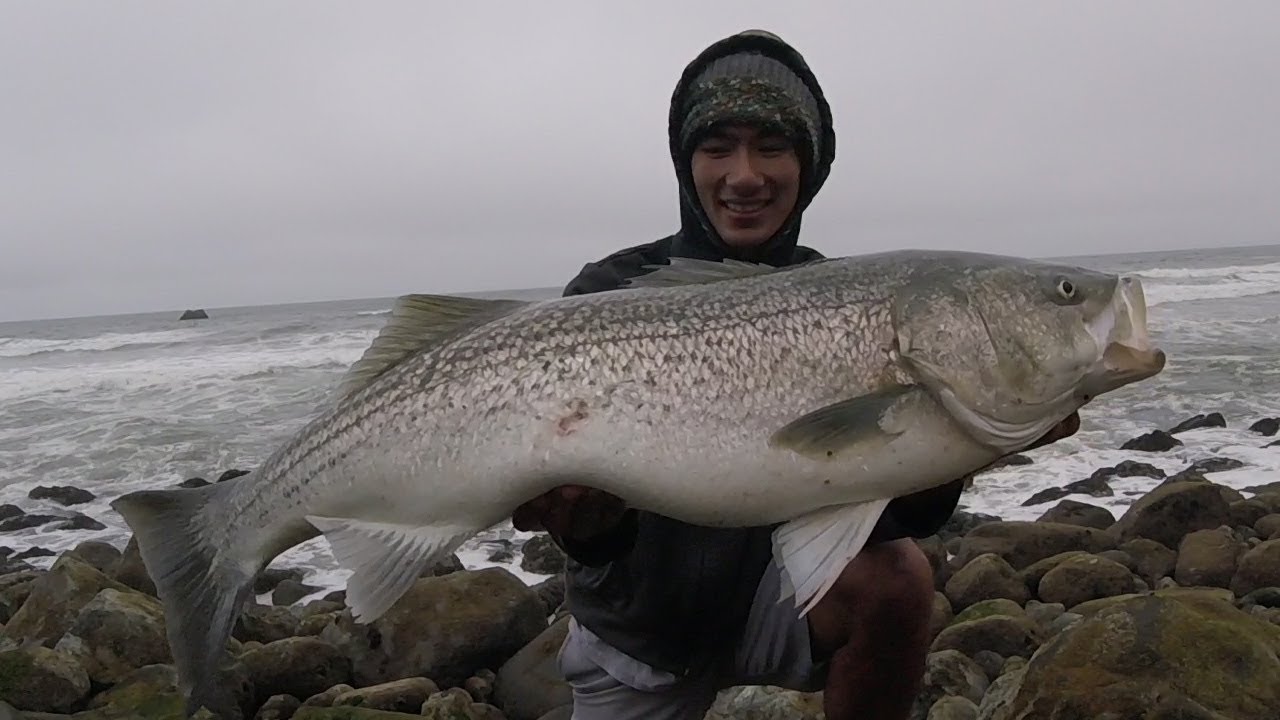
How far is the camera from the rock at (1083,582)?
6.23 m

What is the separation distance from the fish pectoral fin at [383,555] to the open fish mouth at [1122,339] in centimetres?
177

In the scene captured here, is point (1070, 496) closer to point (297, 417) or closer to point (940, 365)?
point (940, 365)

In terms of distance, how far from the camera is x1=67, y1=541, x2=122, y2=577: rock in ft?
28.3

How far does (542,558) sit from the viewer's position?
820 cm

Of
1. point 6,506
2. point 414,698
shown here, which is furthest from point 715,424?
point 6,506

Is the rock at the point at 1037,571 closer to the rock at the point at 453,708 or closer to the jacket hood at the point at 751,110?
the rock at the point at 453,708

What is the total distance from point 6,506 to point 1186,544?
41.4 feet

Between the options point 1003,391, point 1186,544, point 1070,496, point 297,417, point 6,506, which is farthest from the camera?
A: point 297,417

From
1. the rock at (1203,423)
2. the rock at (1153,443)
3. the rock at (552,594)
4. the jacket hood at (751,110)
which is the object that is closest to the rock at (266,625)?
the rock at (552,594)

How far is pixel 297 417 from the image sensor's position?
53.6 feet

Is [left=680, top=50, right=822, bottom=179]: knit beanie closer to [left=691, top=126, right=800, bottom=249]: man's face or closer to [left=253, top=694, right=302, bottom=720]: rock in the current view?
[left=691, top=126, right=800, bottom=249]: man's face

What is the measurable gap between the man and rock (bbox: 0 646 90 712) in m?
3.13

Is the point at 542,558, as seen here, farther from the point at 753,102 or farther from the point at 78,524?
the point at 78,524

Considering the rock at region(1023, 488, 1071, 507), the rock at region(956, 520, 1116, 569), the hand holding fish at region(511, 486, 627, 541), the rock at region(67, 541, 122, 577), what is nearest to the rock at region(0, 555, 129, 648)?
the rock at region(67, 541, 122, 577)
